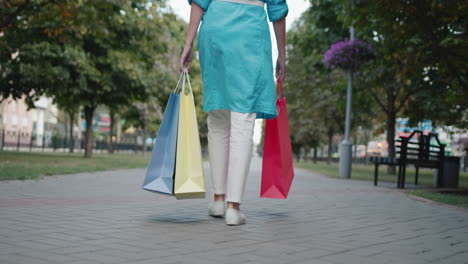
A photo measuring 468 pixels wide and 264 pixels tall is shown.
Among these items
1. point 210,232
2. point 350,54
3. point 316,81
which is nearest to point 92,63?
point 350,54

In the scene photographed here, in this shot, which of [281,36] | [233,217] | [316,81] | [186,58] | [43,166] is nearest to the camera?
[233,217]

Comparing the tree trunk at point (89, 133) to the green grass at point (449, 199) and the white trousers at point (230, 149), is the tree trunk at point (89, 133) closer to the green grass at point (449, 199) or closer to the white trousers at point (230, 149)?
the green grass at point (449, 199)

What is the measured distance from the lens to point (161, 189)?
435 centimetres

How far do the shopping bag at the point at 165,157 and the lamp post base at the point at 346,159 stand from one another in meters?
11.8

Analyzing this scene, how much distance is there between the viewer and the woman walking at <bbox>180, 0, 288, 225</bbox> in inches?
174

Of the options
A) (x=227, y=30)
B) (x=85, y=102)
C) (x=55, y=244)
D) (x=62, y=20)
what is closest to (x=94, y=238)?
(x=55, y=244)

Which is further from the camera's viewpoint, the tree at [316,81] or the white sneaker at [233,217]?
the tree at [316,81]

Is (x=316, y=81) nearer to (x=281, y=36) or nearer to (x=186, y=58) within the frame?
(x=281, y=36)

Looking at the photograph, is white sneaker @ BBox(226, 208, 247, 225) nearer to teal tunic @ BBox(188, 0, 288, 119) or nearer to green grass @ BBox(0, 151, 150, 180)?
teal tunic @ BBox(188, 0, 288, 119)

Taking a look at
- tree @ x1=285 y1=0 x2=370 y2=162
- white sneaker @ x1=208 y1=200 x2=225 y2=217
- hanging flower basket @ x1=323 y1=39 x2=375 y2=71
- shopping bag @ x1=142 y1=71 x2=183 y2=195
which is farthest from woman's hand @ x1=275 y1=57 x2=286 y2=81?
hanging flower basket @ x1=323 y1=39 x2=375 y2=71

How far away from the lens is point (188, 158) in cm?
439

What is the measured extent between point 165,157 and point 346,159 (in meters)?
12.1

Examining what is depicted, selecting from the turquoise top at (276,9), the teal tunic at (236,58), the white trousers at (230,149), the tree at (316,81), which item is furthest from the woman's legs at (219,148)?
the tree at (316,81)

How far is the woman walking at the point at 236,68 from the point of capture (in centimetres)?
442
